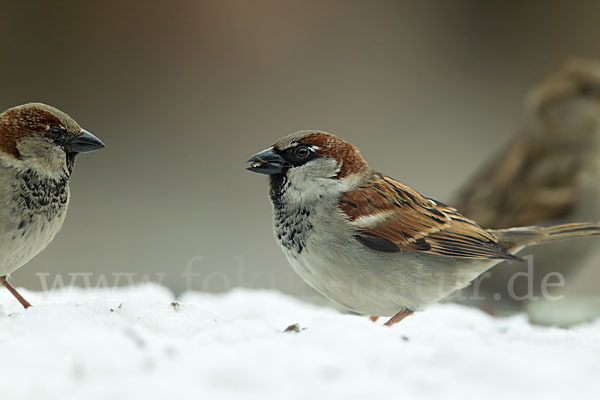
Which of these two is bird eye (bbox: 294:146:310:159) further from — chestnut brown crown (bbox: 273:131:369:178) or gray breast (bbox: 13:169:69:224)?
gray breast (bbox: 13:169:69:224)

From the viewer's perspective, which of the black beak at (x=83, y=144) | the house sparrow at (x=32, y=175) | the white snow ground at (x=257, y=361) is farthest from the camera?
the black beak at (x=83, y=144)

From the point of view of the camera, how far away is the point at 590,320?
2.03m

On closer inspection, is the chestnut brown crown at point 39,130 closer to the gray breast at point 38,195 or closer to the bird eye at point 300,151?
the gray breast at point 38,195

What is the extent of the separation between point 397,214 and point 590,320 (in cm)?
91

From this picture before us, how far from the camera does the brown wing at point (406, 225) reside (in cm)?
153

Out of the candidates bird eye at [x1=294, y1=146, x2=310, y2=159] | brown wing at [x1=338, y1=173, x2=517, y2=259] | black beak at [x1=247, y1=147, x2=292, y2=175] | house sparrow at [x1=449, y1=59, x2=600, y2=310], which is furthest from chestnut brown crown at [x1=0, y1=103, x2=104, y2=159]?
house sparrow at [x1=449, y1=59, x2=600, y2=310]

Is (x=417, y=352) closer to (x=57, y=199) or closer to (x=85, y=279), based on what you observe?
(x=57, y=199)

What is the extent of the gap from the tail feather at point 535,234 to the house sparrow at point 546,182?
0.80 m

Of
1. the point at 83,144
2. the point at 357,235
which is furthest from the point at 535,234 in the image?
the point at 83,144

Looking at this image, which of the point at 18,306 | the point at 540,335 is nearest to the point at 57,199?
the point at 18,306

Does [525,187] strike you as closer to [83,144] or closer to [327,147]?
[327,147]

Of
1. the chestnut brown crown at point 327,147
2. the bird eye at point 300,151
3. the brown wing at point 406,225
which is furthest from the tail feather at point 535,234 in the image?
the bird eye at point 300,151

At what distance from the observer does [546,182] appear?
9.11ft

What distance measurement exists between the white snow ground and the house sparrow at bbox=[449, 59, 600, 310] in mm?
1486
